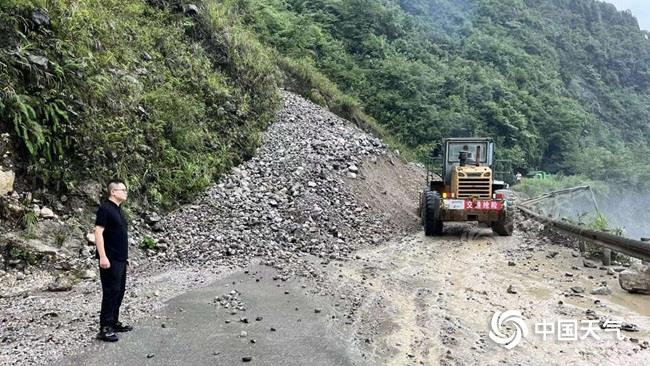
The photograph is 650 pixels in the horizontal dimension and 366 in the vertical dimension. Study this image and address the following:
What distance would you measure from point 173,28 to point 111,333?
36.3ft

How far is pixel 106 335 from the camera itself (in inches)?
195

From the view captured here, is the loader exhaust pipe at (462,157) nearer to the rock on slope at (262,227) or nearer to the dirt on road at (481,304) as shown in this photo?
the rock on slope at (262,227)

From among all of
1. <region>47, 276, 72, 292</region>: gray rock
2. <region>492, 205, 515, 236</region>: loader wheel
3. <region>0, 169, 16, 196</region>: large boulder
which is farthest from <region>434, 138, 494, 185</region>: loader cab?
<region>0, 169, 16, 196</region>: large boulder

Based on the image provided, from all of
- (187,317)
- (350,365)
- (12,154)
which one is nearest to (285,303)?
(187,317)

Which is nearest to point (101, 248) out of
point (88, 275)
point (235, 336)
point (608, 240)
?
point (235, 336)

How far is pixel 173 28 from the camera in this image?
14.3 m

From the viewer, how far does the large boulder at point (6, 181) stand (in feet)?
23.8

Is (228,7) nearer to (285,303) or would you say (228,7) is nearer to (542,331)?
(285,303)

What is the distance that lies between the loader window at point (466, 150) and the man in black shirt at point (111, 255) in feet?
33.4

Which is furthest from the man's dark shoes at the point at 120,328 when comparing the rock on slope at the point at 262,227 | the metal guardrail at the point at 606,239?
the metal guardrail at the point at 606,239

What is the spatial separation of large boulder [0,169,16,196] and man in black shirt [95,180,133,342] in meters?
3.20

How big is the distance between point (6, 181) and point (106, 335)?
3668 millimetres

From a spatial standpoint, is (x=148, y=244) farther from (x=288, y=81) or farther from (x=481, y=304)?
(x=288, y=81)

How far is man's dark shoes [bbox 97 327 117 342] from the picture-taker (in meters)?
4.95
